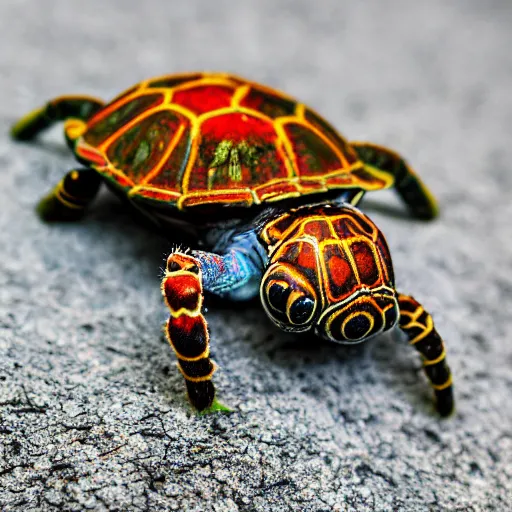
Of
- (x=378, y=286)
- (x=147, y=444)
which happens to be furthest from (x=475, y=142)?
(x=147, y=444)

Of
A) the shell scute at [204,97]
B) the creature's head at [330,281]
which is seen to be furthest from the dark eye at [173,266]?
the shell scute at [204,97]

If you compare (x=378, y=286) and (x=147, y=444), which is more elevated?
(x=378, y=286)

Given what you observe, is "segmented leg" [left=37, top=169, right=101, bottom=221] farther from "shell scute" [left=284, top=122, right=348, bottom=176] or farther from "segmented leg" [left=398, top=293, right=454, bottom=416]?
"segmented leg" [left=398, top=293, right=454, bottom=416]

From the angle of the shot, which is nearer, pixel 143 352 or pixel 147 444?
pixel 147 444

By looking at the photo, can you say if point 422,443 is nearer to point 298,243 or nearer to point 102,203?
point 298,243

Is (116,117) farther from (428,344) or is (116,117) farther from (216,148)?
(428,344)

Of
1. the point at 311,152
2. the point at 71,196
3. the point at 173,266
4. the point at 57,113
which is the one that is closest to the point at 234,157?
the point at 311,152
